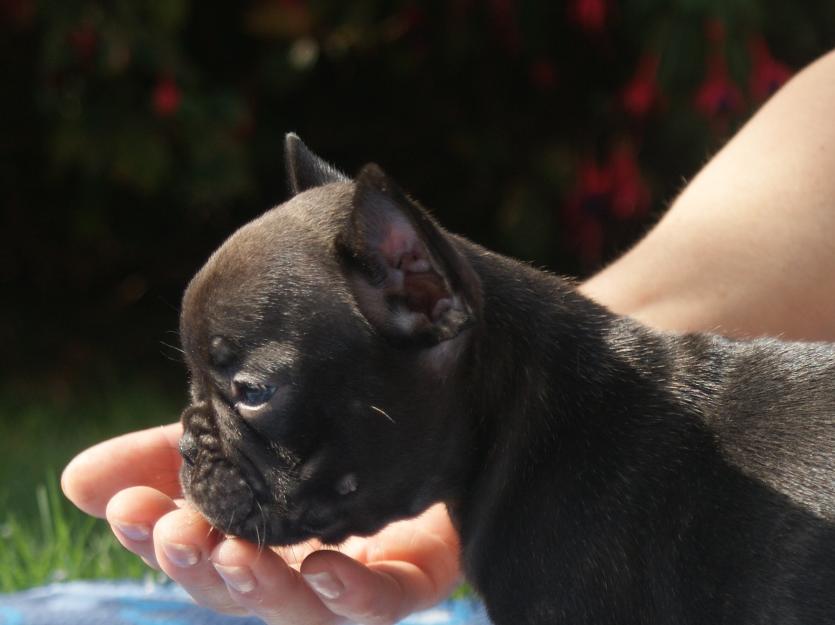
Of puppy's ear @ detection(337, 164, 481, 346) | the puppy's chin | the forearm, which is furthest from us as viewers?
the forearm

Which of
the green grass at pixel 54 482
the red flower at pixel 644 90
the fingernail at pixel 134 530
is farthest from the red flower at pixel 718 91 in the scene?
the fingernail at pixel 134 530

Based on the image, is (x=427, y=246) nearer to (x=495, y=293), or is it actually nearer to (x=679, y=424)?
(x=495, y=293)

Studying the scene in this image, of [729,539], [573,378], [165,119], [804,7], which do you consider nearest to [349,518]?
[573,378]

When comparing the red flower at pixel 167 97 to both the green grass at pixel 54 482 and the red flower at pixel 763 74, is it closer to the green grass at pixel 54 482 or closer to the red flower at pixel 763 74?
the green grass at pixel 54 482

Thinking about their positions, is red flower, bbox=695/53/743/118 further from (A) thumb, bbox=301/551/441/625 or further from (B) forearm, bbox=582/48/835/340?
(A) thumb, bbox=301/551/441/625

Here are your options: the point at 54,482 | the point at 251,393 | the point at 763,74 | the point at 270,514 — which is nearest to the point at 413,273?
the point at 251,393

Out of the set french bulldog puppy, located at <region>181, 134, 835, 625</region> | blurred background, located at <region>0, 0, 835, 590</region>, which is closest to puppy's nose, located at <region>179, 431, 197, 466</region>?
french bulldog puppy, located at <region>181, 134, 835, 625</region>

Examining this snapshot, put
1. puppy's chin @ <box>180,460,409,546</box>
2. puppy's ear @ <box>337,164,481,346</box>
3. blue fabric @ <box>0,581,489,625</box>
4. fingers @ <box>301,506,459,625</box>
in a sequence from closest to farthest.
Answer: puppy's ear @ <box>337,164,481,346</box> < puppy's chin @ <box>180,460,409,546</box> < fingers @ <box>301,506,459,625</box> < blue fabric @ <box>0,581,489,625</box>
